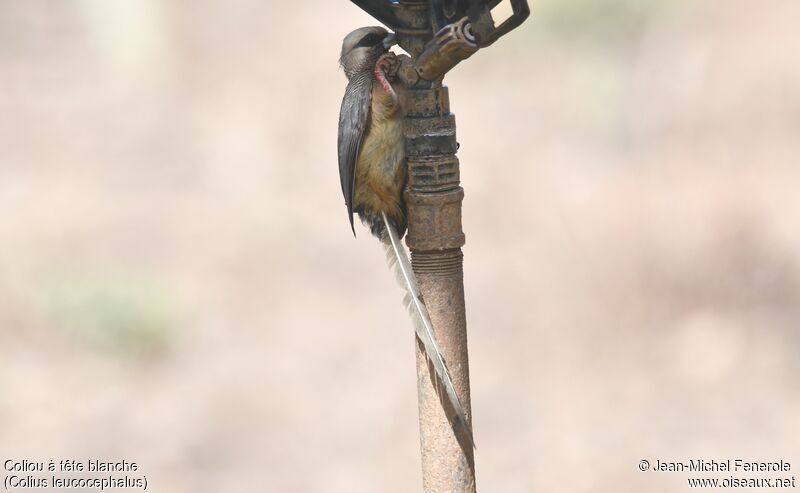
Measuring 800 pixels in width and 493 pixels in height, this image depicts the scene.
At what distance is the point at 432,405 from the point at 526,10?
186 centimetres

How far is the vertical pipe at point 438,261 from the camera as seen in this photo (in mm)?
4898

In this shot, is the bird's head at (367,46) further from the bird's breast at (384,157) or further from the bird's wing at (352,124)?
the bird's breast at (384,157)

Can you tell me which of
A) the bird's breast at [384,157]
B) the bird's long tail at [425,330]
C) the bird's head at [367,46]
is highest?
the bird's head at [367,46]

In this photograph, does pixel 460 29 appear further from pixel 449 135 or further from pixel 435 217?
pixel 435 217

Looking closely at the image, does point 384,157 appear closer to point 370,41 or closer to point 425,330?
point 370,41

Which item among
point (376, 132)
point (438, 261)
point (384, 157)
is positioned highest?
point (376, 132)

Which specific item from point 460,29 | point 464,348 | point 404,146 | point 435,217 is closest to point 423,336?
point 464,348

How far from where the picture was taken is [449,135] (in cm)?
490

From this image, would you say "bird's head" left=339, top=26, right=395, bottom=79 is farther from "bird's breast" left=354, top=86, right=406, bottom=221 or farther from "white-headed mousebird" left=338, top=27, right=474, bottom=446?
"bird's breast" left=354, top=86, right=406, bottom=221

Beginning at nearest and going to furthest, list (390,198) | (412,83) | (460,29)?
(460,29)
(412,83)
(390,198)

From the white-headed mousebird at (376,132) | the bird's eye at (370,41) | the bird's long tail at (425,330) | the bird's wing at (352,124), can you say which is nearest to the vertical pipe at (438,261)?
the bird's long tail at (425,330)

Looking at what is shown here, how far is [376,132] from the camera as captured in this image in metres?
5.41

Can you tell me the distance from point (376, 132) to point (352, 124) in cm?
13

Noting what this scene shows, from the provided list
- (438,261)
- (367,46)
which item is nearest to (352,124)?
(367,46)
